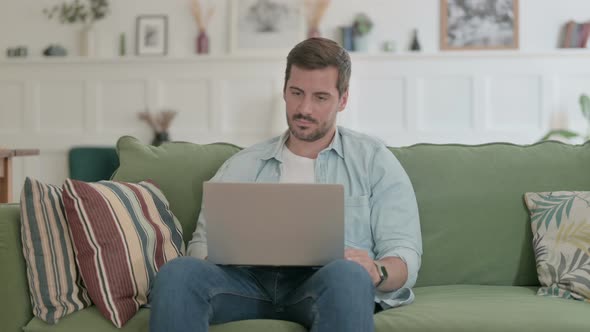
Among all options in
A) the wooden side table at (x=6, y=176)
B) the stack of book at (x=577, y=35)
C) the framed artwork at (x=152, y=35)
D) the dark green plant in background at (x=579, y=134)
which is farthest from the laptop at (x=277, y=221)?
the stack of book at (x=577, y=35)

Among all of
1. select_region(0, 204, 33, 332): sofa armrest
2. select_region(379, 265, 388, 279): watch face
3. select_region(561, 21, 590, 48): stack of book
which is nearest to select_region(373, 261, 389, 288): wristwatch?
select_region(379, 265, 388, 279): watch face

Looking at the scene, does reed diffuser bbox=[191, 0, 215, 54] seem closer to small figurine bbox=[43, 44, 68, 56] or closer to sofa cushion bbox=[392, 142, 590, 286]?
small figurine bbox=[43, 44, 68, 56]

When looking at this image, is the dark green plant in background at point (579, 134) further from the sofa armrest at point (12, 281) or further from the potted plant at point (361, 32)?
the sofa armrest at point (12, 281)

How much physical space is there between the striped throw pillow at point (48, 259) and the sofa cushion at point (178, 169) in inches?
16.5

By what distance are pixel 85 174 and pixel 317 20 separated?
2203mm

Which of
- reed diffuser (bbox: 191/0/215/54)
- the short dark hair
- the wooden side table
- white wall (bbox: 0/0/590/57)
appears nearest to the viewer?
the short dark hair

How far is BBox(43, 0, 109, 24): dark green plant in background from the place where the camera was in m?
5.80

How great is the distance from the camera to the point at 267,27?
5676mm

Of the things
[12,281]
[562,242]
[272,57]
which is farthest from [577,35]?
[12,281]

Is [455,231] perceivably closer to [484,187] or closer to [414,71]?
[484,187]

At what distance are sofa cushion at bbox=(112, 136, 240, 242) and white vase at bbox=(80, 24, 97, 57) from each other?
3.81 metres

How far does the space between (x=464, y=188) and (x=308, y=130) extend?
1.68ft

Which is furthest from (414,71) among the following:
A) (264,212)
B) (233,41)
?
(264,212)

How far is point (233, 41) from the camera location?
5699mm
